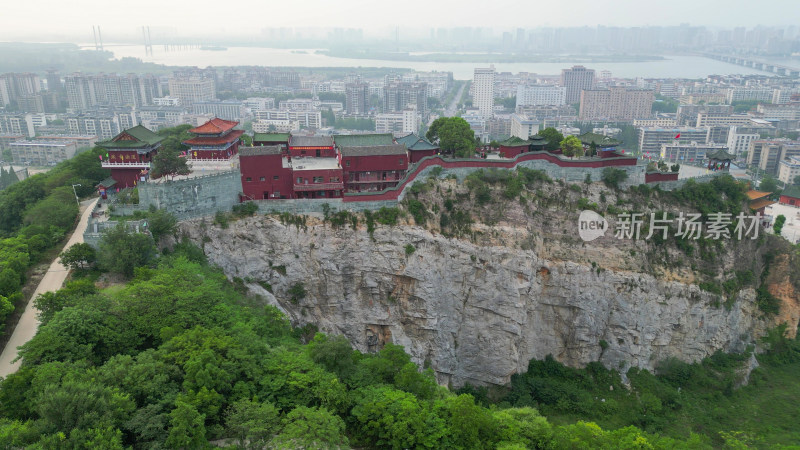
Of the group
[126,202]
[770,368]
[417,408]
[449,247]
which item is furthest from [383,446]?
[770,368]

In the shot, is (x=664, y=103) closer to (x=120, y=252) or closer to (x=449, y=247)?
(x=449, y=247)

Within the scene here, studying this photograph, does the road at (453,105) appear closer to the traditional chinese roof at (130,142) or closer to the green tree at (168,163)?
the traditional chinese roof at (130,142)

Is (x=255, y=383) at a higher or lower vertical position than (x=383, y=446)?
higher

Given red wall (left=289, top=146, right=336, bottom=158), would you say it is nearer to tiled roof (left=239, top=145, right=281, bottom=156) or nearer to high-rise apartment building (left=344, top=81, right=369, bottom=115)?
tiled roof (left=239, top=145, right=281, bottom=156)

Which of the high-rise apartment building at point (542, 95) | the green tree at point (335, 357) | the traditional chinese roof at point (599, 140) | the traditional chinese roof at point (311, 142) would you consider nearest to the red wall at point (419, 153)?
the traditional chinese roof at point (311, 142)

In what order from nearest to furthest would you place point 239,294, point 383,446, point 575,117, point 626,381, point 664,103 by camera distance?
point 383,446, point 239,294, point 626,381, point 575,117, point 664,103

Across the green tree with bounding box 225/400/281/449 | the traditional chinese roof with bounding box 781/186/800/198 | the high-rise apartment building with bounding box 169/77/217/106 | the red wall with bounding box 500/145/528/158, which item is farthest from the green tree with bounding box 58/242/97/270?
the high-rise apartment building with bounding box 169/77/217/106

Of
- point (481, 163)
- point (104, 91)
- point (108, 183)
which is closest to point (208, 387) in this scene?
point (108, 183)
